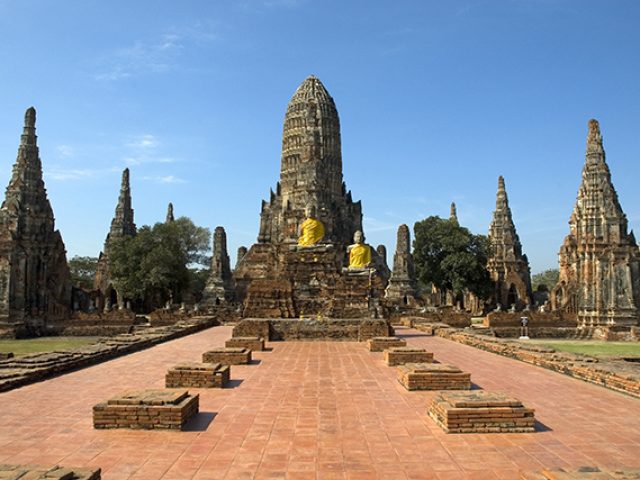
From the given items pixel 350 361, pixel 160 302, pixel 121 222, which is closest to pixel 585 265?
pixel 350 361

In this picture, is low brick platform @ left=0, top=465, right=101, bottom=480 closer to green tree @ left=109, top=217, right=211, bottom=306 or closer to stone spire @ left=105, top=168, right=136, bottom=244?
green tree @ left=109, top=217, right=211, bottom=306

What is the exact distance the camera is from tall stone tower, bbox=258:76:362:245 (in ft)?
177

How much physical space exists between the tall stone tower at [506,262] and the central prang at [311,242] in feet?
29.8

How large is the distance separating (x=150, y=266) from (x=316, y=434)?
34.1 meters

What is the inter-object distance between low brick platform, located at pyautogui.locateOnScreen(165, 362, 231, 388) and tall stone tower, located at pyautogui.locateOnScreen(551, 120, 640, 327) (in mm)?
20474

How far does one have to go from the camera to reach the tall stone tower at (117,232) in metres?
45.1

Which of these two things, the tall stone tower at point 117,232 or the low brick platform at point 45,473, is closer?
the low brick platform at point 45,473

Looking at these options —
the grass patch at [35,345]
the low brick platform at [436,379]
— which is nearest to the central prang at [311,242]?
the grass patch at [35,345]

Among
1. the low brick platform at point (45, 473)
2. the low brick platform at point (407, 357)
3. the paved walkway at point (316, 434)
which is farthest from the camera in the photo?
the low brick platform at point (407, 357)

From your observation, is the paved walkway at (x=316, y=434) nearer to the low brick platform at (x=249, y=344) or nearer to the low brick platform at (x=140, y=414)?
the low brick platform at (x=140, y=414)

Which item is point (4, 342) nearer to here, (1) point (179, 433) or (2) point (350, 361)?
(2) point (350, 361)

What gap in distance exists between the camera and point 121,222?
160ft

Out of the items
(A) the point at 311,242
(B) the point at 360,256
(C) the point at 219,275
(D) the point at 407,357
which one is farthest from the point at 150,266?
(D) the point at 407,357

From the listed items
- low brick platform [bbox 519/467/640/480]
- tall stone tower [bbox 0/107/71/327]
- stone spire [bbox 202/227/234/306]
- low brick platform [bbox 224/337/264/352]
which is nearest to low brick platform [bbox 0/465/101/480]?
low brick platform [bbox 519/467/640/480]
